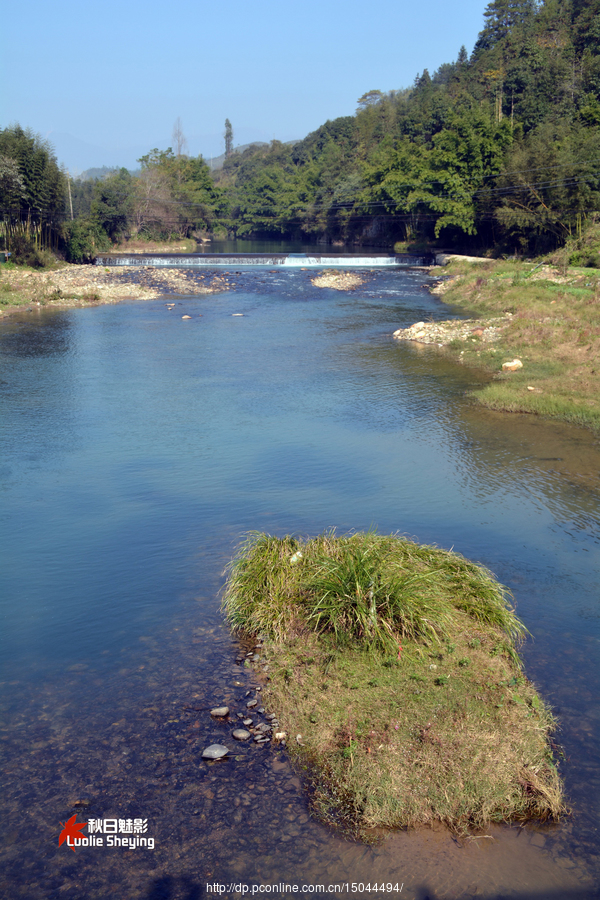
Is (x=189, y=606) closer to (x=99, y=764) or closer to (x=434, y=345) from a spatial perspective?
(x=99, y=764)

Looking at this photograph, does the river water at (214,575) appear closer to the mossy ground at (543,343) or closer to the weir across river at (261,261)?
the mossy ground at (543,343)

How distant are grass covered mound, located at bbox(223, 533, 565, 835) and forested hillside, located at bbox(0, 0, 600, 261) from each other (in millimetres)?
39330

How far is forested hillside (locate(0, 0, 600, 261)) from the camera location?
147ft

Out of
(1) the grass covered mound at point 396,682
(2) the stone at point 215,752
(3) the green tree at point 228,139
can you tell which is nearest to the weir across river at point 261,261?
(1) the grass covered mound at point 396,682

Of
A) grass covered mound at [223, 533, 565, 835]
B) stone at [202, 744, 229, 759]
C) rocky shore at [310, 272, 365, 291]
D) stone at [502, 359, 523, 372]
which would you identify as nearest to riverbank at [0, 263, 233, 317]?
rocky shore at [310, 272, 365, 291]

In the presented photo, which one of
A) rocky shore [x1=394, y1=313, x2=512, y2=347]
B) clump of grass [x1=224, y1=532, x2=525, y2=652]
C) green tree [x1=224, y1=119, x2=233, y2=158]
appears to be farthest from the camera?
green tree [x1=224, y1=119, x2=233, y2=158]

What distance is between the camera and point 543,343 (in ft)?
70.4

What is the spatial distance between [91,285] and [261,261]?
17.7 metres

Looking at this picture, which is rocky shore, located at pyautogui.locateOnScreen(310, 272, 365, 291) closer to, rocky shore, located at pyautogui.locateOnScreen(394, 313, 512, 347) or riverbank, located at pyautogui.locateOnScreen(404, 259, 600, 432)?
riverbank, located at pyautogui.locateOnScreen(404, 259, 600, 432)

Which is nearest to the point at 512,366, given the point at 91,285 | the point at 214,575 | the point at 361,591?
the point at 214,575

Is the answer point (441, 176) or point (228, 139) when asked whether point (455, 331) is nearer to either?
point (441, 176)

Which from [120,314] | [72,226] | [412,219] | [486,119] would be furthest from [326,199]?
[120,314]

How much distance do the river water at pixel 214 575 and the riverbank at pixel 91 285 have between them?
14.2 metres

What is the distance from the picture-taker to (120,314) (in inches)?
1320
